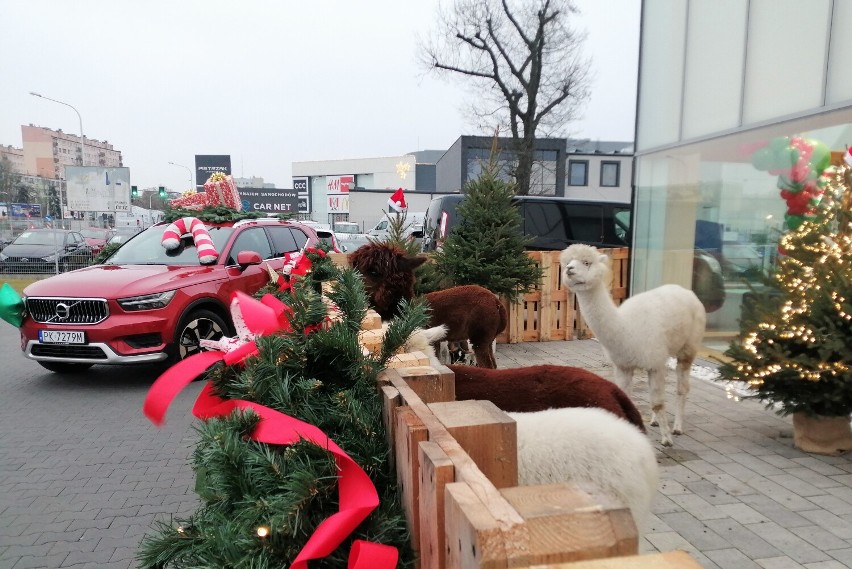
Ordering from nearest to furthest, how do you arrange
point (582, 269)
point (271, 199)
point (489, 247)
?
point (582, 269) < point (489, 247) < point (271, 199)

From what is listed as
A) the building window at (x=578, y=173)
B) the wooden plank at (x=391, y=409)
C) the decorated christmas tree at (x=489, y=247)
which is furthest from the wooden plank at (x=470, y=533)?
the building window at (x=578, y=173)

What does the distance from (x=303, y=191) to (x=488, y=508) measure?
3107 inches

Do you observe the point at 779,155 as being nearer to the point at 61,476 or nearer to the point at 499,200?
the point at 499,200

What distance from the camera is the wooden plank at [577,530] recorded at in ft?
2.57

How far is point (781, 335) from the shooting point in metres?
4.59

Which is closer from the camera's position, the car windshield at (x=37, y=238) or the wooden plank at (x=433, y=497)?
the wooden plank at (x=433, y=497)

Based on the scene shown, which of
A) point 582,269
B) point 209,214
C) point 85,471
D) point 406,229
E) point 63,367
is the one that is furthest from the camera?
point 406,229

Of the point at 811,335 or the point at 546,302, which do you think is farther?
the point at 546,302

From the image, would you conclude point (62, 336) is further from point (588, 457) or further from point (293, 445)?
point (588, 457)

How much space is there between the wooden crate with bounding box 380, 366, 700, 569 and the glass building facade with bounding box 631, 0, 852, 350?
5.32 metres

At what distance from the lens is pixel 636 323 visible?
473 centimetres

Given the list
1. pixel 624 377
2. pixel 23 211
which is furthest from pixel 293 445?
pixel 23 211

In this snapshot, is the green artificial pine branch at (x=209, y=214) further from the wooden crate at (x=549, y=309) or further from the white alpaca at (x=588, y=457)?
the white alpaca at (x=588, y=457)

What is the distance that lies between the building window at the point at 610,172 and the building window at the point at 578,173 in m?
1.21
